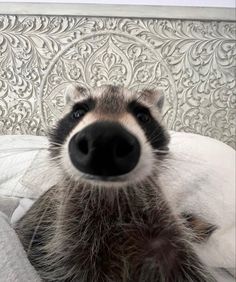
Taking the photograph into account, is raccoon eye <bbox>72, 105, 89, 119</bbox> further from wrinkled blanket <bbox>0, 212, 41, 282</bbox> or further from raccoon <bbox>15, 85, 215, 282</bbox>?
wrinkled blanket <bbox>0, 212, 41, 282</bbox>

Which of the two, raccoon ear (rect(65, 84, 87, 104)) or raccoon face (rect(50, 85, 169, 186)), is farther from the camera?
raccoon ear (rect(65, 84, 87, 104))

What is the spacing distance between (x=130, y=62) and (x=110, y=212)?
101 centimetres

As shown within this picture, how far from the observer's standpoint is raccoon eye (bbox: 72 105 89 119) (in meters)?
0.68

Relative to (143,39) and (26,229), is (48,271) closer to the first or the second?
(26,229)

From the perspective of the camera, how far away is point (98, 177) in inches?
20.3

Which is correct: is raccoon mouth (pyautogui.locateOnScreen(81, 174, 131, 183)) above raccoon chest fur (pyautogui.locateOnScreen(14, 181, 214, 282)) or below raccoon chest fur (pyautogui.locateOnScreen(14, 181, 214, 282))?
above

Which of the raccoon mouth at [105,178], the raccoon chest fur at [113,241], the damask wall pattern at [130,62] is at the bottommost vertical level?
the raccoon chest fur at [113,241]

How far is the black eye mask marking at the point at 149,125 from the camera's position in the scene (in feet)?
2.22

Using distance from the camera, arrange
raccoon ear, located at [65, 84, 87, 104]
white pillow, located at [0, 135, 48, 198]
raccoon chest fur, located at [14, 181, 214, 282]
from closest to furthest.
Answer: raccoon chest fur, located at [14, 181, 214, 282]
raccoon ear, located at [65, 84, 87, 104]
white pillow, located at [0, 135, 48, 198]

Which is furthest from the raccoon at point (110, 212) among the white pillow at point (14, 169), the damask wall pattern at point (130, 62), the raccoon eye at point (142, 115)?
the damask wall pattern at point (130, 62)

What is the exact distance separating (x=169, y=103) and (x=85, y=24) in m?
0.46

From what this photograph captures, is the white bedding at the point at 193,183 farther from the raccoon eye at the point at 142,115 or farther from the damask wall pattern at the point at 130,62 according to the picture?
the damask wall pattern at the point at 130,62

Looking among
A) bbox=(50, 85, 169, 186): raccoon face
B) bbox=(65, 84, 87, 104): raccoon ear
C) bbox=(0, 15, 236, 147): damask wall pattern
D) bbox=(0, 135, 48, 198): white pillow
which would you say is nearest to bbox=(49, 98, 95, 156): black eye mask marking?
bbox=(50, 85, 169, 186): raccoon face

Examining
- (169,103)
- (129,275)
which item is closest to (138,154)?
(129,275)
